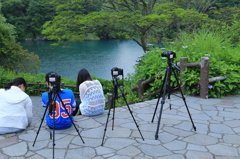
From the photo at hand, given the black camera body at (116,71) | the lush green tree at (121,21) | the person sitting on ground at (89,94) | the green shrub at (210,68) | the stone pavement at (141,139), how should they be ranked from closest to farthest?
the stone pavement at (141,139) < the black camera body at (116,71) < the person sitting on ground at (89,94) < the green shrub at (210,68) < the lush green tree at (121,21)

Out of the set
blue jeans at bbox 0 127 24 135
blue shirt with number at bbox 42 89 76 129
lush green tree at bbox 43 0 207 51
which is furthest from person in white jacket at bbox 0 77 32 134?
lush green tree at bbox 43 0 207 51

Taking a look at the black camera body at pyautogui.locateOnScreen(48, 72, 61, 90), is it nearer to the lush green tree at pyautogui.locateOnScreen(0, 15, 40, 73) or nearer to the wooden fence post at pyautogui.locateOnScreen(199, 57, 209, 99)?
the wooden fence post at pyautogui.locateOnScreen(199, 57, 209, 99)

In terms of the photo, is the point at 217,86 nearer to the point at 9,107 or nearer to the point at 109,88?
the point at 9,107

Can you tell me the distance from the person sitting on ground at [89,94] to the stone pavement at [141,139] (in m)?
0.14

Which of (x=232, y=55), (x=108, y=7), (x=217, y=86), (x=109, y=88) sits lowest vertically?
(x=109, y=88)

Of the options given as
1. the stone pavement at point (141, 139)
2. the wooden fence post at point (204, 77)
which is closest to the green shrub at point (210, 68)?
the wooden fence post at point (204, 77)

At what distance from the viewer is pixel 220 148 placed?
3.00 metres

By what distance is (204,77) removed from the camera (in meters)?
4.95

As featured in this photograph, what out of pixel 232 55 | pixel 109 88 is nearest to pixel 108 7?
pixel 109 88

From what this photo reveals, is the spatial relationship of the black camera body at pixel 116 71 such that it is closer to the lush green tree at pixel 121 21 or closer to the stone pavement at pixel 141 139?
the stone pavement at pixel 141 139

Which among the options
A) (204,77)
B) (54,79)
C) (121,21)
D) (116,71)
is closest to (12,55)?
(121,21)

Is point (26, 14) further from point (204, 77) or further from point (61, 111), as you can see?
point (61, 111)

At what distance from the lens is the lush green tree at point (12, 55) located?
1505 cm

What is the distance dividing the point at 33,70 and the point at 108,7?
7.74m
